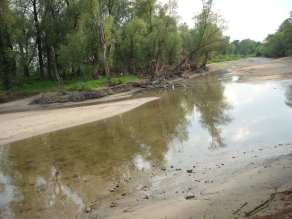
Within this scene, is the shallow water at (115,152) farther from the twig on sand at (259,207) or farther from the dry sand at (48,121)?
the twig on sand at (259,207)

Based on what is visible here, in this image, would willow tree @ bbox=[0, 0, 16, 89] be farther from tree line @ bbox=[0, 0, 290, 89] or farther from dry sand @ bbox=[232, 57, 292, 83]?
dry sand @ bbox=[232, 57, 292, 83]

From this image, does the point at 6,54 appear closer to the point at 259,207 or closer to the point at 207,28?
the point at 259,207

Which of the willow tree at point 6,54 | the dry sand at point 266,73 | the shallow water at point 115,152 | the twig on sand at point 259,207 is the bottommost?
the shallow water at point 115,152

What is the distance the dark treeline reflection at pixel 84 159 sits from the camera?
4.52 metres

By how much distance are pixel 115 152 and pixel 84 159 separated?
1.05 m

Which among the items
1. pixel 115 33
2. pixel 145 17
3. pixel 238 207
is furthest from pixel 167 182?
pixel 145 17

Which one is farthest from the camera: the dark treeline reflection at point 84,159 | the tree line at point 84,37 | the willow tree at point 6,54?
the tree line at point 84,37

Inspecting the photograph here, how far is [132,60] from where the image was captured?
1230 inches

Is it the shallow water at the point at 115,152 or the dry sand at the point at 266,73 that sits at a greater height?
the dry sand at the point at 266,73

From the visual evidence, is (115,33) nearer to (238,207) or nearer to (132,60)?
(132,60)

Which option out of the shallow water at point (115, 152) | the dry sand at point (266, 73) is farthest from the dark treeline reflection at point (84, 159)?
the dry sand at point (266, 73)

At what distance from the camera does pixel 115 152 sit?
7023 mm

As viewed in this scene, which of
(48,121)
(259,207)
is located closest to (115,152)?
(259,207)

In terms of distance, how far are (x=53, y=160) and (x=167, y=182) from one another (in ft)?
13.4
